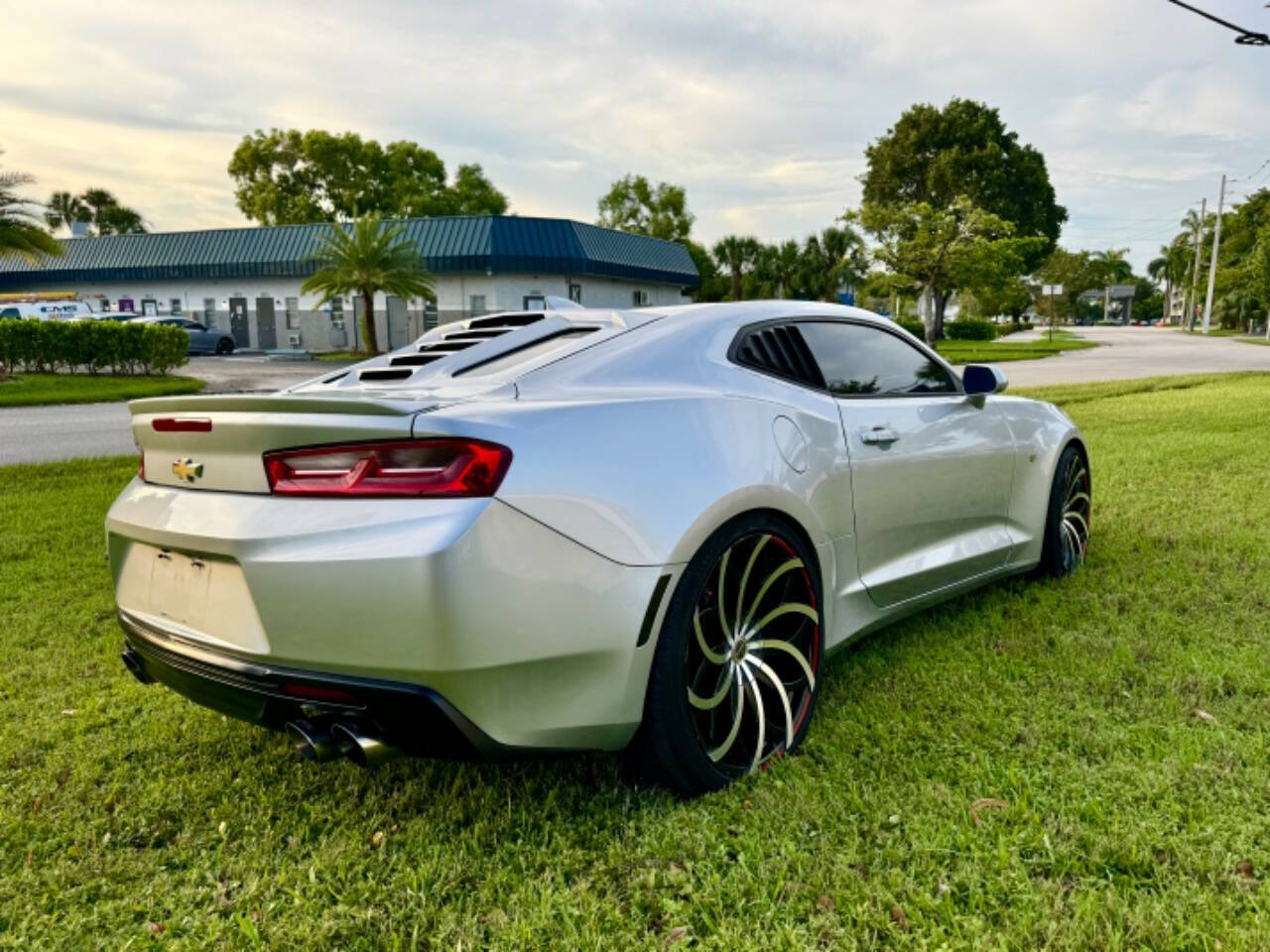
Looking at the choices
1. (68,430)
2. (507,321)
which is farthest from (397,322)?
(507,321)

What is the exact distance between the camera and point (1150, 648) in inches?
141

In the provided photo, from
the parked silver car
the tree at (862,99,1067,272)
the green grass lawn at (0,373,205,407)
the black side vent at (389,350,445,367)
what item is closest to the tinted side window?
the black side vent at (389,350,445,367)

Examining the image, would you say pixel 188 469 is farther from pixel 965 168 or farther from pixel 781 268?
pixel 965 168

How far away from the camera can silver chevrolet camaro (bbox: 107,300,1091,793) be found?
6.79 feet

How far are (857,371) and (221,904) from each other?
8.53ft

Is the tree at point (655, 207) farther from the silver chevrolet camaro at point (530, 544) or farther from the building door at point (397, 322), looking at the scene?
the silver chevrolet camaro at point (530, 544)

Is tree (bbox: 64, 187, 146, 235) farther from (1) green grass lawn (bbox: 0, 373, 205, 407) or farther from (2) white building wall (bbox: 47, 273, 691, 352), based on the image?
(1) green grass lawn (bbox: 0, 373, 205, 407)

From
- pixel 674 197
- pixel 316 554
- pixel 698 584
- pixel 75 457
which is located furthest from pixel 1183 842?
pixel 674 197

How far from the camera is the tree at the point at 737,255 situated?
51.1 meters

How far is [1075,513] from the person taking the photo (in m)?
4.71

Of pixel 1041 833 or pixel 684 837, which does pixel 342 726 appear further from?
pixel 1041 833

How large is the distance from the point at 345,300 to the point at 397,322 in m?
2.44

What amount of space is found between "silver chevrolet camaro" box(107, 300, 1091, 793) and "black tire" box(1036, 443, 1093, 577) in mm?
1651

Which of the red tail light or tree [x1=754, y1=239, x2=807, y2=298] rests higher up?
tree [x1=754, y1=239, x2=807, y2=298]
